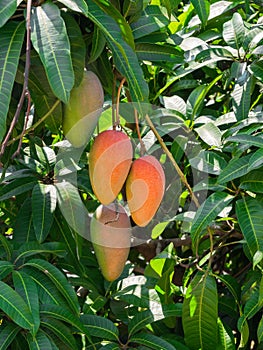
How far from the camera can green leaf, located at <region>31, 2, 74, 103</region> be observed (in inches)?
31.0

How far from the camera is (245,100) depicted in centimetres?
141

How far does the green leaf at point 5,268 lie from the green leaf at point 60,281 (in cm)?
3

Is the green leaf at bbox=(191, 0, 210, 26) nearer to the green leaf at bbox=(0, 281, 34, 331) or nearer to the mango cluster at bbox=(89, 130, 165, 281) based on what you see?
the mango cluster at bbox=(89, 130, 165, 281)

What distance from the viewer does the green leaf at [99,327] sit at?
1250mm

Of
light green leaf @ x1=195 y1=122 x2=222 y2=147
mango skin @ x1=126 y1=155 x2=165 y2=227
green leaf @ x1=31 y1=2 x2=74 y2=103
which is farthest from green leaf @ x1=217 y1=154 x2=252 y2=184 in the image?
green leaf @ x1=31 y1=2 x2=74 y2=103

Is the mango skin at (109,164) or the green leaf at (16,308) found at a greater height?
the mango skin at (109,164)

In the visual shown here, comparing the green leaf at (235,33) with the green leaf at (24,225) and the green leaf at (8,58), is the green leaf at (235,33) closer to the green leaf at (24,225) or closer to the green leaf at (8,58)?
the green leaf at (24,225)

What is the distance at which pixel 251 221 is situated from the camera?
3.94ft

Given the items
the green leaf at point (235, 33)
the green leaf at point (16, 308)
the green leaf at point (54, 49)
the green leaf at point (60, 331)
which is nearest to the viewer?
the green leaf at point (54, 49)

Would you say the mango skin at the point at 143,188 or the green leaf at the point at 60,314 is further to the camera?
the green leaf at the point at 60,314

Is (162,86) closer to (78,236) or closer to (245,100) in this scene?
(245,100)

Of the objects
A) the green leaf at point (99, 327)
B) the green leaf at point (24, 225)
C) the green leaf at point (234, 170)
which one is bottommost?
the green leaf at point (99, 327)

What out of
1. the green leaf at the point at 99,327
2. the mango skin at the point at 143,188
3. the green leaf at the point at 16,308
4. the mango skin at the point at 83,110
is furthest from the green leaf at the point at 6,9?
the green leaf at the point at 99,327

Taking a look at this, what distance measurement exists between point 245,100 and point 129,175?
1.71 feet
